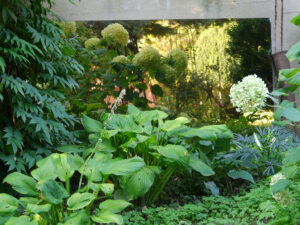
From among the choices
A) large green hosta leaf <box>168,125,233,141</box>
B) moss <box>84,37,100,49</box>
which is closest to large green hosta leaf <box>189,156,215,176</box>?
large green hosta leaf <box>168,125,233,141</box>

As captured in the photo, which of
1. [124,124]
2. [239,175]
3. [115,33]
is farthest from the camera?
[115,33]

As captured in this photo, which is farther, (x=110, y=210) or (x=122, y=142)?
(x=122, y=142)

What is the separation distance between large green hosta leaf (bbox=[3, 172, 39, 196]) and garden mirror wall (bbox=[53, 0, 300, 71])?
10.5 ft

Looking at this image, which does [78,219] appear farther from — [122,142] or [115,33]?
[115,33]

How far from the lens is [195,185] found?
3.52 meters

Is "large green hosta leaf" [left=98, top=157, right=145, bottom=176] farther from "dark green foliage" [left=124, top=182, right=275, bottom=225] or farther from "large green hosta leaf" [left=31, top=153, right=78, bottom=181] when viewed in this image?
→ "dark green foliage" [left=124, top=182, right=275, bottom=225]

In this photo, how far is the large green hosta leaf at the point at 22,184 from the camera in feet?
7.63

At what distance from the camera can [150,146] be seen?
3115 millimetres

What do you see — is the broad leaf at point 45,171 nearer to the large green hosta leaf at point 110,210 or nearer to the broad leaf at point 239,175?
the large green hosta leaf at point 110,210

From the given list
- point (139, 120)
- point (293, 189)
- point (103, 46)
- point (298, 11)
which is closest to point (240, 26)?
point (298, 11)

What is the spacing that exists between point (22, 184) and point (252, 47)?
4.22 metres

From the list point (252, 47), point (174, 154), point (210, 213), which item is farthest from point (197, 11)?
point (210, 213)

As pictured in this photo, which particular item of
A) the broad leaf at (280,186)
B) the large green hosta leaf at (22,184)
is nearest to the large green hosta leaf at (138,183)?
the large green hosta leaf at (22,184)

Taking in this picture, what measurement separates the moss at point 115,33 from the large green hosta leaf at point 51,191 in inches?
113
